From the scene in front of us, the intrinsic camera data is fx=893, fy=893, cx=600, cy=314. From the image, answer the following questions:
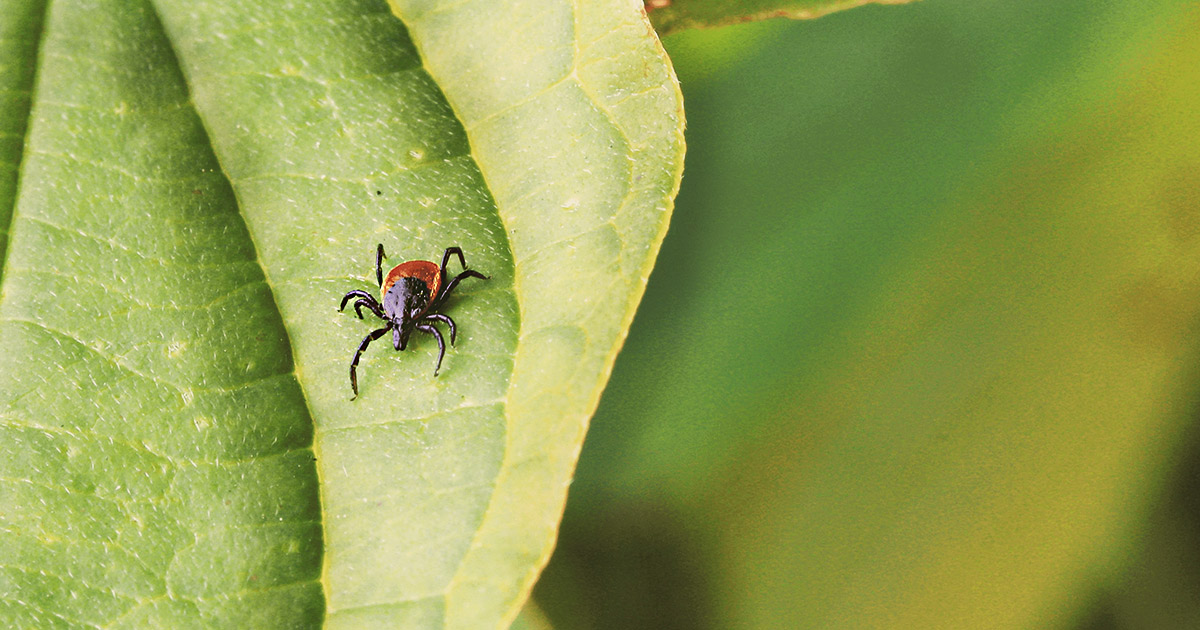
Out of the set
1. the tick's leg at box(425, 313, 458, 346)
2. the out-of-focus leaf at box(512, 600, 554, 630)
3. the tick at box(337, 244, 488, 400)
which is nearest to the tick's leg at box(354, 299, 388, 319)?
the tick at box(337, 244, 488, 400)

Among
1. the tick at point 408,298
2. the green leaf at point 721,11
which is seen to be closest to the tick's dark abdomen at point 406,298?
the tick at point 408,298

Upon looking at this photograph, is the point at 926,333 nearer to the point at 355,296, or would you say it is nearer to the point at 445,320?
the point at 445,320

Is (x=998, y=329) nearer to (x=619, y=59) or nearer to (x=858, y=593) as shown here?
(x=858, y=593)

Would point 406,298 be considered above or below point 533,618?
above

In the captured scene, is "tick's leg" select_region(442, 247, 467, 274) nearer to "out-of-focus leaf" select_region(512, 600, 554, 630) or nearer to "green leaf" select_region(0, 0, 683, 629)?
"green leaf" select_region(0, 0, 683, 629)

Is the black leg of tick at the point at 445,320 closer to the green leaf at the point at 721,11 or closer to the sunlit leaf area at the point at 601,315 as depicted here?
the sunlit leaf area at the point at 601,315

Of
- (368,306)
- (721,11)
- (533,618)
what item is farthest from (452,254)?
(533,618)
